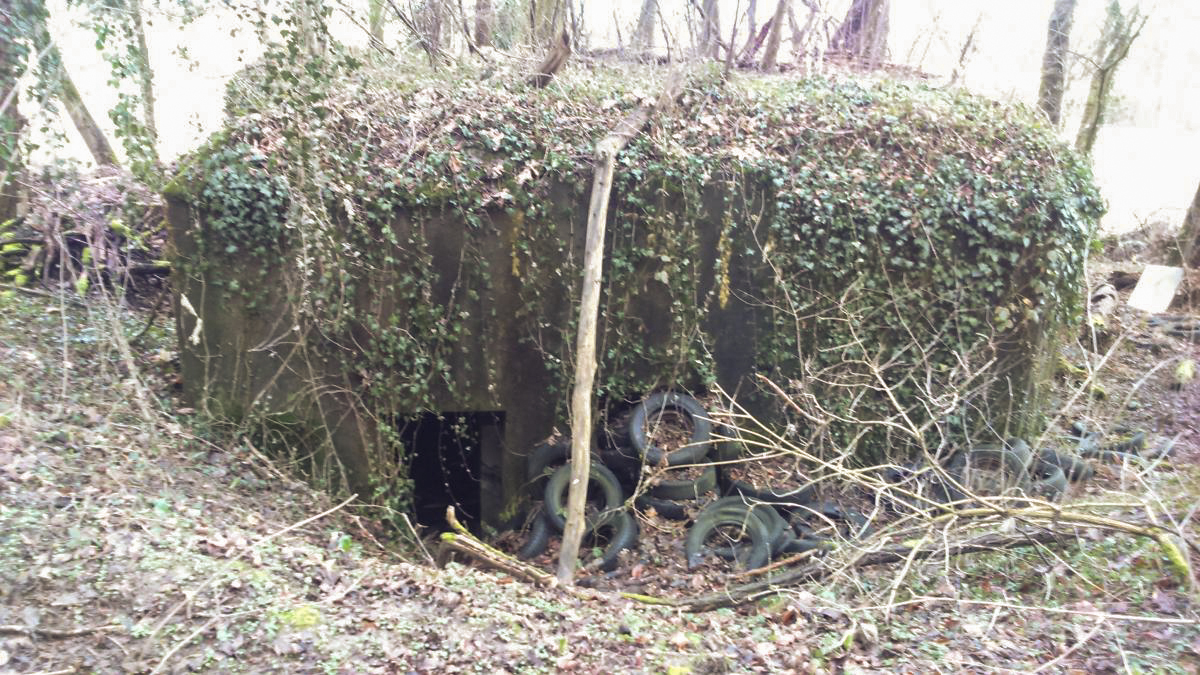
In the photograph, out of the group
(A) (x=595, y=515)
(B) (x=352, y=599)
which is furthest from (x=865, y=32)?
(B) (x=352, y=599)

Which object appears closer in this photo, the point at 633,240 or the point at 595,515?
the point at 595,515

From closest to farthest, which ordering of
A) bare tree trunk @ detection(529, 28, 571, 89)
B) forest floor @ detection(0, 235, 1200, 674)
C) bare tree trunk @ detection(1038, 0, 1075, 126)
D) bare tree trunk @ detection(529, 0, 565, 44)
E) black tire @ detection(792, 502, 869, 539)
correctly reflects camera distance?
forest floor @ detection(0, 235, 1200, 674) → black tire @ detection(792, 502, 869, 539) → bare tree trunk @ detection(529, 28, 571, 89) → bare tree trunk @ detection(529, 0, 565, 44) → bare tree trunk @ detection(1038, 0, 1075, 126)

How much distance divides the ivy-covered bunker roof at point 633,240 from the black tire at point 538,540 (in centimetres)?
69

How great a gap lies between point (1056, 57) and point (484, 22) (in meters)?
9.04

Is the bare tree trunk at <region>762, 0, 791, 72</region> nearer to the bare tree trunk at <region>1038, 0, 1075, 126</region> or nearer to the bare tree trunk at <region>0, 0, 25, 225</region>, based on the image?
the bare tree trunk at <region>1038, 0, 1075, 126</region>

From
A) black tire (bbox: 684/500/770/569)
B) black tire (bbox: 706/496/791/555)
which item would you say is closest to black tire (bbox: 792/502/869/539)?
black tire (bbox: 706/496/791/555)

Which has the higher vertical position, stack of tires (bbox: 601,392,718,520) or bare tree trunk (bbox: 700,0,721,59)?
bare tree trunk (bbox: 700,0,721,59)

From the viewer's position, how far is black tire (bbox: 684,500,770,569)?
6.48 metres

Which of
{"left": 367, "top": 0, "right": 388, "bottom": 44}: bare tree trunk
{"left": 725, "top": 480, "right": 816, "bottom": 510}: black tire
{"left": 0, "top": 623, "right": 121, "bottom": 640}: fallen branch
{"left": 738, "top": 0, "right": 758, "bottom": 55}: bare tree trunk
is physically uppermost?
{"left": 738, "top": 0, "right": 758, "bottom": 55}: bare tree trunk

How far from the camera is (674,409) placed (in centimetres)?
752

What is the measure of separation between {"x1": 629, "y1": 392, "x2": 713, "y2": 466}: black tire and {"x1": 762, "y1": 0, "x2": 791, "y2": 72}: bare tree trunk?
593 cm

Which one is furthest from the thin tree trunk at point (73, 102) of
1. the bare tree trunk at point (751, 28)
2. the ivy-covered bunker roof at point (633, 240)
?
the bare tree trunk at point (751, 28)

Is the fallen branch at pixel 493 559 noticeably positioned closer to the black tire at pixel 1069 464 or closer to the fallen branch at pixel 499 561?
the fallen branch at pixel 499 561

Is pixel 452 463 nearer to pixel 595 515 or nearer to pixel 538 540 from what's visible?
pixel 538 540
